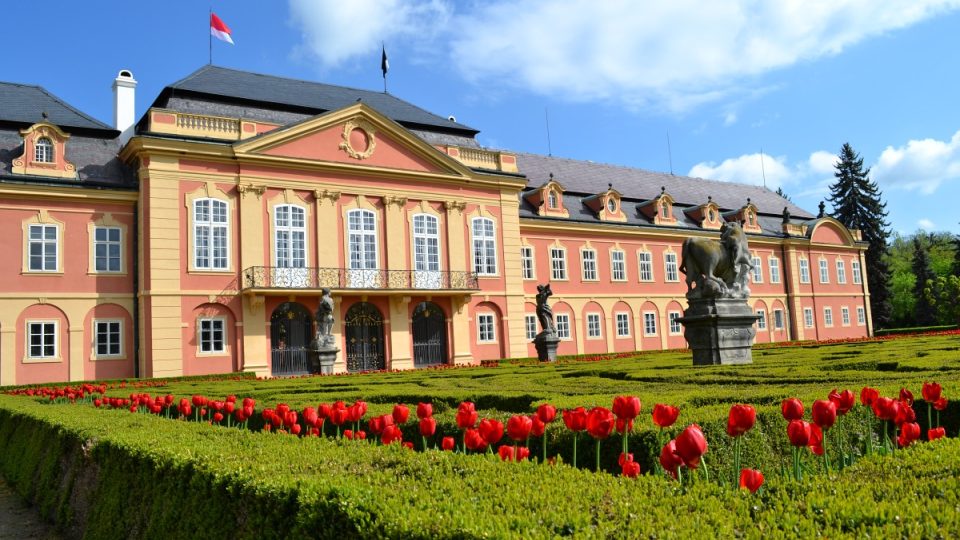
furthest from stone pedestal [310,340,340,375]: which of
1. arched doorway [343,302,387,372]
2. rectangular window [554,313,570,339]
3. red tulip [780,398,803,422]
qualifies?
red tulip [780,398,803,422]

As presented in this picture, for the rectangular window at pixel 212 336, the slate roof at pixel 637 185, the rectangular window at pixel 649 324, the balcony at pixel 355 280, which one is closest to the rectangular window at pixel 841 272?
the slate roof at pixel 637 185

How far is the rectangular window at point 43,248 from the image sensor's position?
21.8m

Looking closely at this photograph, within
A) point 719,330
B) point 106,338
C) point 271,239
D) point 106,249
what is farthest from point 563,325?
point 719,330

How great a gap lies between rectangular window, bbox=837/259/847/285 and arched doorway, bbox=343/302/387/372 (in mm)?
28796

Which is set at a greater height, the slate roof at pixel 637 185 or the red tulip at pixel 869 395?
the slate roof at pixel 637 185

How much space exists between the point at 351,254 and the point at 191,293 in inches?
209

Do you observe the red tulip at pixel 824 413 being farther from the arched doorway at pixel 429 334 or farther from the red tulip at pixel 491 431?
the arched doorway at pixel 429 334

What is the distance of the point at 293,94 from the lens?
90.1 feet

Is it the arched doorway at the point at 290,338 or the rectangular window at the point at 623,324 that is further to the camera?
the rectangular window at the point at 623,324

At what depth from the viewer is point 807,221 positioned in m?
42.7

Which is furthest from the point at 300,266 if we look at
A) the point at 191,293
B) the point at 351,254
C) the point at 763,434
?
the point at 763,434

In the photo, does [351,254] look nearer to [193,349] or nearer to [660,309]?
[193,349]

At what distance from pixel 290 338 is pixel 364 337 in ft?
8.41

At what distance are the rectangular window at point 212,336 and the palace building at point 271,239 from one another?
0.07 meters
